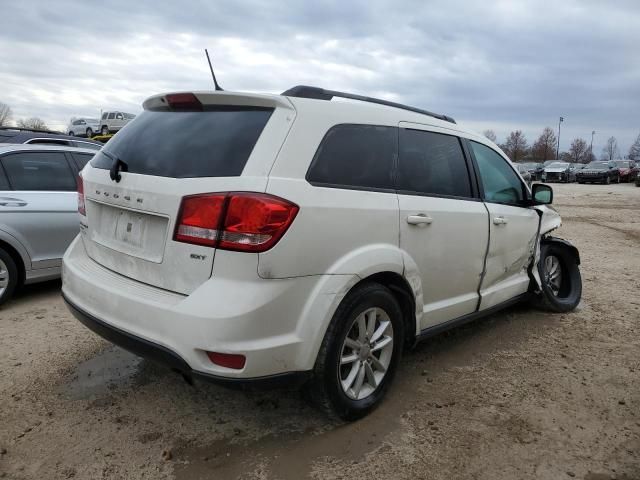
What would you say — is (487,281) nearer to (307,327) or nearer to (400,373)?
(400,373)

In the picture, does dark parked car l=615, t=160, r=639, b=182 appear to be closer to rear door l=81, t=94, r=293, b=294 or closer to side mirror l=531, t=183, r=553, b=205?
side mirror l=531, t=183, r=553, b=205

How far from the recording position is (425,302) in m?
3.25

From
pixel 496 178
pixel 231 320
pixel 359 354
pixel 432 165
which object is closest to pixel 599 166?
pixel 496 178

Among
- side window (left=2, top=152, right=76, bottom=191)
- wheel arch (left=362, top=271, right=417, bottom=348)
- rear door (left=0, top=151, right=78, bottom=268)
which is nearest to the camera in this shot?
wheel arch (left=362, top=271, right=417, bottom=348)

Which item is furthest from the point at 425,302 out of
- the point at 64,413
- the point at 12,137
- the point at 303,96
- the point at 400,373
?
the point at 12,137

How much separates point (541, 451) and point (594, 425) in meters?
0.49

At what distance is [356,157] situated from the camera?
2.79 meters

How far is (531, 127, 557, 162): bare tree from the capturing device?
94.5m

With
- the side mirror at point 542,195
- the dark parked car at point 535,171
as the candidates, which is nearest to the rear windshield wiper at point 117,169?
the side mirror at point 542,195

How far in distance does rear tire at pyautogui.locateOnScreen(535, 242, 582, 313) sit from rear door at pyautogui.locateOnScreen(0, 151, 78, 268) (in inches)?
183

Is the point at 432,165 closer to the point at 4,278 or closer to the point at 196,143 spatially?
the point at 196,143

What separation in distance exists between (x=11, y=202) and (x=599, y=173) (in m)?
37.5

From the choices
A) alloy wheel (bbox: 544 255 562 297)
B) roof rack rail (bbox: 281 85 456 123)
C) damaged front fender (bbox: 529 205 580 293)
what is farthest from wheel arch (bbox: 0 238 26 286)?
alloy wheel (bbox: 544 255 562 297)

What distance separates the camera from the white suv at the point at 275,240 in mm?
2279
